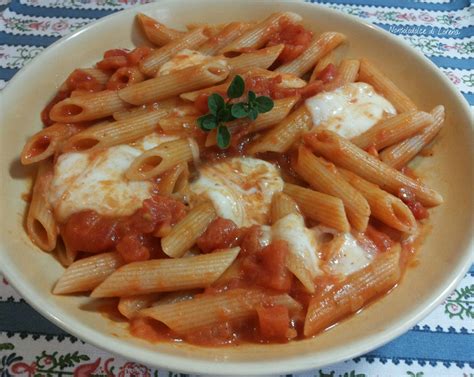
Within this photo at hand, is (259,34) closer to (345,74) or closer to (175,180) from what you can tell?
(345,74)

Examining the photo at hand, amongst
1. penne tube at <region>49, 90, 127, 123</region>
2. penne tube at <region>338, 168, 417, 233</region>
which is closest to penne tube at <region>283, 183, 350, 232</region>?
penne tube at <region>338, 168, 417, 233</region>

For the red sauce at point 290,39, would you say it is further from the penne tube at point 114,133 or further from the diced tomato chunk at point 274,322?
the diced tomato chunk at point 274,322

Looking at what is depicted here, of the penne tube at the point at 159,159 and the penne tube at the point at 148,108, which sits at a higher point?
the penne tube at the point at 148,108

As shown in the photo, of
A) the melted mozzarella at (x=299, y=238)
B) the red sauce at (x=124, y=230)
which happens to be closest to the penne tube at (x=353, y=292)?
the melted mozzarella at (x=299, y=238)

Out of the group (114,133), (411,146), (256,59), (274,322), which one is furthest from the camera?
(256,59)

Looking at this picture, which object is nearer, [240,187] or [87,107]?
[240,187]

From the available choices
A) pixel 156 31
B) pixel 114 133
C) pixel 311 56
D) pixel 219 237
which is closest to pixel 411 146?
pixel 311 56
